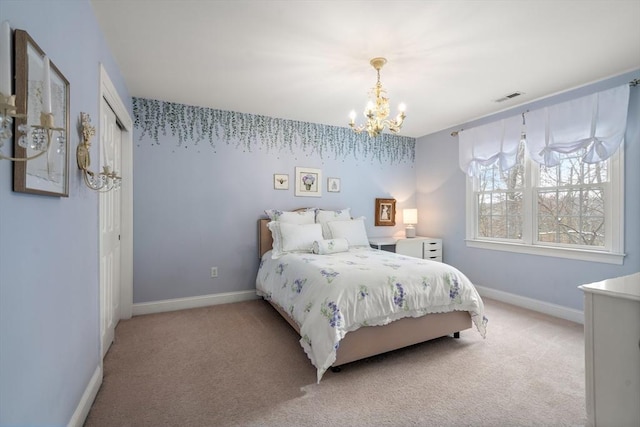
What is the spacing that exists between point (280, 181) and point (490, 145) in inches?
111

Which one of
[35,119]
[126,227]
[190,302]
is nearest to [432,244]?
[190,302]

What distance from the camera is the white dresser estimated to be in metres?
1.34

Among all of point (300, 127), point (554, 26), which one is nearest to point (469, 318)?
point (554, 26)

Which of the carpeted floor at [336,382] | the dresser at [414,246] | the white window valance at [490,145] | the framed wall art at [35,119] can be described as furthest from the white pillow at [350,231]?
the framed wall art at [35,119]

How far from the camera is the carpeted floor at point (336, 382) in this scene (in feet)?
5.72

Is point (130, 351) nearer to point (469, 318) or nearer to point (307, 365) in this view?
point (307, 365)

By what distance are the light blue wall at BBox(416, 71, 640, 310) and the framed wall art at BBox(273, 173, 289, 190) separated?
2.40 metres

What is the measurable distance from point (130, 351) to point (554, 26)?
13.4 feet

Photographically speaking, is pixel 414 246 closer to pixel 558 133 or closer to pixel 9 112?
pixel 558 133

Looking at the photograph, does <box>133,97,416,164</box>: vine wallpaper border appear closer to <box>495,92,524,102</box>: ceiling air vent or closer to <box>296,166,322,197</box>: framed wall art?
<box>296,166,322,197</box>: framed wall art

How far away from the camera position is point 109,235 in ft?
8.86

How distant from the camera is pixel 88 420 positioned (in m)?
1.70

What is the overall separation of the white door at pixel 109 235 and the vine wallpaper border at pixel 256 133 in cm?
53

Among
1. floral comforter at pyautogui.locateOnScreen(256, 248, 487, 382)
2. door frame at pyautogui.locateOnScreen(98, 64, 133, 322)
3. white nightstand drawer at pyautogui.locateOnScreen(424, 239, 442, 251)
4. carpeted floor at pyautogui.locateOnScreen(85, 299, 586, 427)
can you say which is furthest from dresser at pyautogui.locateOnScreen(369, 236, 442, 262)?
door frame at pyautogui.locateOnScreen(98, 64, 133, 322)
